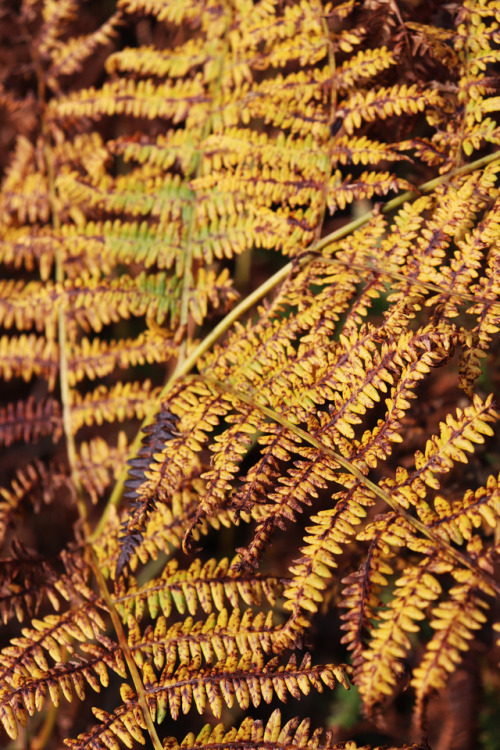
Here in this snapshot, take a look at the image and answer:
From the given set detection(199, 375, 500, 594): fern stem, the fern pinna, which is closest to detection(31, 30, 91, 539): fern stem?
the fern pinna

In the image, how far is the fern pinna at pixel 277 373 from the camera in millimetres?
1055

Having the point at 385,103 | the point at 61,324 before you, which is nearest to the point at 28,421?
the point at 61,324

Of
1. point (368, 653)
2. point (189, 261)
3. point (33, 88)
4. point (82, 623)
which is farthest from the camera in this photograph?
point (33, 88)

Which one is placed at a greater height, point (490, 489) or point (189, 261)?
point (189, 261)

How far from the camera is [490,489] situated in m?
0.99

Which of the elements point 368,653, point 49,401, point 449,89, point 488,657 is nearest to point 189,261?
point 49,401

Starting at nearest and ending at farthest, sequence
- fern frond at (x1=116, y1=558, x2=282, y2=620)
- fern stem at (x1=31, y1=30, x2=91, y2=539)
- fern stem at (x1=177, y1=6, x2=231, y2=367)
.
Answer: fern frond at (x1=116, y1=558, x2=282, y2=620)
fern stem at (x1=177, y1=6, x2=231, y2=367)
fern stem at (x1=31, y1=30, x2=91, y2=539)

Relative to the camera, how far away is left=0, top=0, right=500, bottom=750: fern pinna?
105 cm

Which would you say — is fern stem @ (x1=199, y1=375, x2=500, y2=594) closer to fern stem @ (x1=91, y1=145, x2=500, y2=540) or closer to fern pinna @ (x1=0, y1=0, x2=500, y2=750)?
fern pinna @ (x1=0, y1=0, x2=500, y2=750)

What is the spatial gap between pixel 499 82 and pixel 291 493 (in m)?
1.00

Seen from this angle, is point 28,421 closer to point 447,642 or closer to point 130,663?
point 130,663

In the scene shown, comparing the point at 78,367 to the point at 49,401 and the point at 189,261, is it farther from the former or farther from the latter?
the point at 189,261

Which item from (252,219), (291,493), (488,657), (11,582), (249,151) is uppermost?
(249,151)

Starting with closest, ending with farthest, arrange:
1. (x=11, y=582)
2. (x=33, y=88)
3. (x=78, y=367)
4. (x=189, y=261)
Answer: (x=11, y=582)
(x=189, y=261)
(x=78, y=367)
(x=33, y=88)
